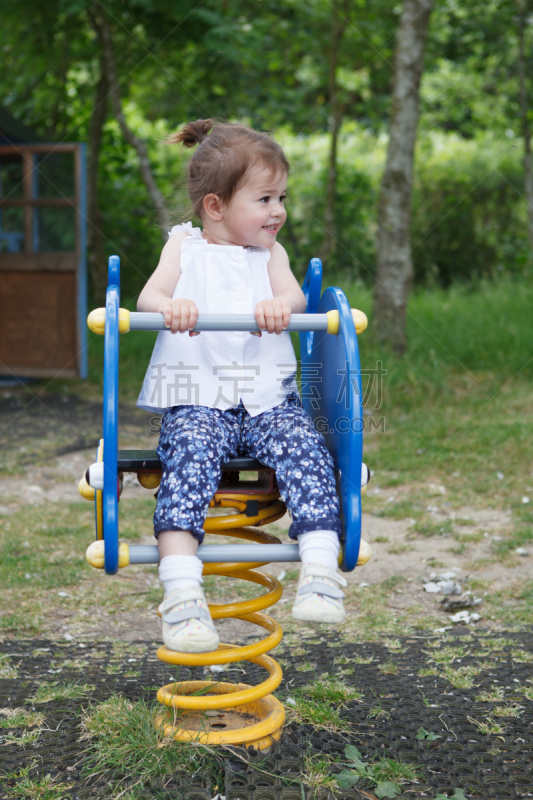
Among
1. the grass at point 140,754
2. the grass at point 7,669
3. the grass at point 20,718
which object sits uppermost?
the grass at point 140,754

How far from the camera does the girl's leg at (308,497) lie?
172cm

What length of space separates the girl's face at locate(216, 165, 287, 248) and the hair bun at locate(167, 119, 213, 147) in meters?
0.30

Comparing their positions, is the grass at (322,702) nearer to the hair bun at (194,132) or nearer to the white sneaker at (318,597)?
the white sneaker at (318,597)

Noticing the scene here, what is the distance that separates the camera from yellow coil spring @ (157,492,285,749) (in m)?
1.94

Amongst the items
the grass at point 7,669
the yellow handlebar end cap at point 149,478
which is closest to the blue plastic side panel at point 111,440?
the yellow handlebar end cap at point 149,478

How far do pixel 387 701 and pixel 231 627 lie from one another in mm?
870

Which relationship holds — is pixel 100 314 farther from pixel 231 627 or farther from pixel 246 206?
pixel 231 627

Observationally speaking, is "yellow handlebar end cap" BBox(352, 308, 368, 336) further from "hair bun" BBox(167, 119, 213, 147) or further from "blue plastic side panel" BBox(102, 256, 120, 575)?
"hair bun" BBox(167, 119, 213, 147)

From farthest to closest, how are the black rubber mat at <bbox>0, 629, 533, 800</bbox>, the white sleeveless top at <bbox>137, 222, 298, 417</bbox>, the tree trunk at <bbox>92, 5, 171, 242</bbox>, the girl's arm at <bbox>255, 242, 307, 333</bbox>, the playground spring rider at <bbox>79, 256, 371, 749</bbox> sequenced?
the tree trunk at <bbox>92, 5, 171, 242</bbox>
the girl's arm at <bbox>255, 242, 307, 333</bbox>
the white sleeveless top at <bbox>137, 222, 298, 417</bbox>
the black rubber mat at <bbox>0, 629, 533, 800</bbox>
the playground spring rider at <bbox>79, 256, 371, 749</bbox>

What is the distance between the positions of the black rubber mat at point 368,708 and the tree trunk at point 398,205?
3.66m

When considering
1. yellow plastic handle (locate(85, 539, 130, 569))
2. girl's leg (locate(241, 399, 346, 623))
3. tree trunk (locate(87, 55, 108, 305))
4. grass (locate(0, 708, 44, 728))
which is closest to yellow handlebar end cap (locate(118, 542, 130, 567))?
yellow plastic handle (locate(85, 539, 130, 569))

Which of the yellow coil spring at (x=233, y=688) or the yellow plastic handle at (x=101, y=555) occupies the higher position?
the yellow plastic handle at (x=101, y=555)

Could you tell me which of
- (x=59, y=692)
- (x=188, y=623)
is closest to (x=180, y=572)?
(x=188, y=623)

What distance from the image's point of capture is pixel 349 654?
2.71 m
